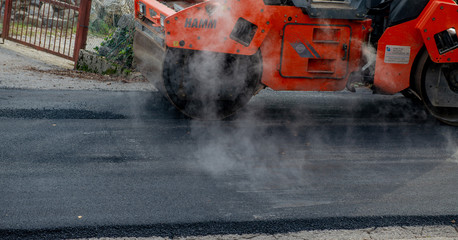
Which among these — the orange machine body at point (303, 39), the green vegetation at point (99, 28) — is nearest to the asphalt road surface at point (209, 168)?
the orange machine body at point (303, 39)

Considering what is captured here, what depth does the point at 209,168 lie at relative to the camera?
15.1 ft

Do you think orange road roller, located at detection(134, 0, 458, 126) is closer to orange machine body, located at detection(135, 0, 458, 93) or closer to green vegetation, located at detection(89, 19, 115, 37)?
orange machine body, located at detection(135, 0, 458, 93)

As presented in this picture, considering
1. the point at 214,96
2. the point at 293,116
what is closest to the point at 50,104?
the point at 214,96

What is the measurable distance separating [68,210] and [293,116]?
3506 mm

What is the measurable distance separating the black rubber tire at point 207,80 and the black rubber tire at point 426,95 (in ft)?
6.17

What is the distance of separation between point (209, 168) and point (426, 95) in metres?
3.15

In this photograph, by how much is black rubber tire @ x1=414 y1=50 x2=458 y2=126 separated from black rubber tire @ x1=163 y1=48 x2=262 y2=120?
188 centimetres

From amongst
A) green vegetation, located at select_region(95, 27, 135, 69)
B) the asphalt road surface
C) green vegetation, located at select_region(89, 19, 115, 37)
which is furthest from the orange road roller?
green vegetation, located at select_region(89, 19, 115, 37)

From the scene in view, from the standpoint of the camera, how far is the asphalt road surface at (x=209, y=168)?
12.0ft

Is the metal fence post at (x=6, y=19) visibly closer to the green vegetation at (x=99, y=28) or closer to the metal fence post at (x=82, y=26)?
the green vegetation at (x=99, y=28)

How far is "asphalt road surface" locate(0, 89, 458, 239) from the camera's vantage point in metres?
3.65

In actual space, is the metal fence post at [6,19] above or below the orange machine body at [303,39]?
below

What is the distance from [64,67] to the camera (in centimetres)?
899

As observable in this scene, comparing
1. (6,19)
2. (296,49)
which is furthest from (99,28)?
(296,49)
